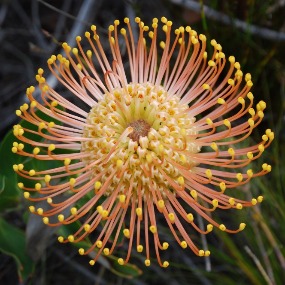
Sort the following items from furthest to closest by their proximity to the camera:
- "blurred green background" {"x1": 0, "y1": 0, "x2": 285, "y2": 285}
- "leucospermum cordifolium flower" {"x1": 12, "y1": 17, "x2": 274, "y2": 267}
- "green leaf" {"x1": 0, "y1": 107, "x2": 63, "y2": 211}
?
"blurred green background" {"x1": 0, "y1": 0, "x2": 285, "y2": 285} < "green leaf" {"x1": 0, "y1": 107, "x2": 63, "y2": 211} < "leucospermum cordifolium flower" {"x1": 12, "y1": 17, "x2": 274, "y2": 267}

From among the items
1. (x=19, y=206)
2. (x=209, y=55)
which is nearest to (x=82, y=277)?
(x=19, y=206)

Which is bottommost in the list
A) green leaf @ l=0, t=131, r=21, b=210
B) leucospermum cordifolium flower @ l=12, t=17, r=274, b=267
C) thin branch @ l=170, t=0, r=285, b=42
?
green leaf @ l=0, t=131, r=21, b=210

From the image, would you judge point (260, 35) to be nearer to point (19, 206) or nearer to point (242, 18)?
point (242, 18)

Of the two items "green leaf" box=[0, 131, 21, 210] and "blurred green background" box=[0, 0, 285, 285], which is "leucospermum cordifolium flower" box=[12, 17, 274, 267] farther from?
"blurred green background" box=[0, 0, 285, 285]

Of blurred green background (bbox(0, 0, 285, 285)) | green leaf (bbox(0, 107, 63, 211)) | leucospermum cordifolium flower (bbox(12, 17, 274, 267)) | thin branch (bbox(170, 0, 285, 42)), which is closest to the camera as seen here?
leucospermum cordifolium flower (bbox(12, 17, 274, 267))

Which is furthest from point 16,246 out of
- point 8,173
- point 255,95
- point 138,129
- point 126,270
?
point 255,95

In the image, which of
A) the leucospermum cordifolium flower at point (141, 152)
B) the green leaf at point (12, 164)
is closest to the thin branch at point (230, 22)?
the leucospermum cordifolium flower at point (141, 152)

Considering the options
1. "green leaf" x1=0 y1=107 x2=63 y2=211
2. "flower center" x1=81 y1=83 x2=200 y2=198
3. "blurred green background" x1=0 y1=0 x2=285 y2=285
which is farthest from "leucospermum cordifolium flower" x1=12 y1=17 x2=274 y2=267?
"blurred green background" x1=0 y1=0 x2=285 y2=285

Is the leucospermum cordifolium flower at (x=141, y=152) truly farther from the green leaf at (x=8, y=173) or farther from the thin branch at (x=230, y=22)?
the thin branch at (x=230, y=22)

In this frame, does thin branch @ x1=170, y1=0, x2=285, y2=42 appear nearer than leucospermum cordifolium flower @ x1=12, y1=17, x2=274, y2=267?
No
